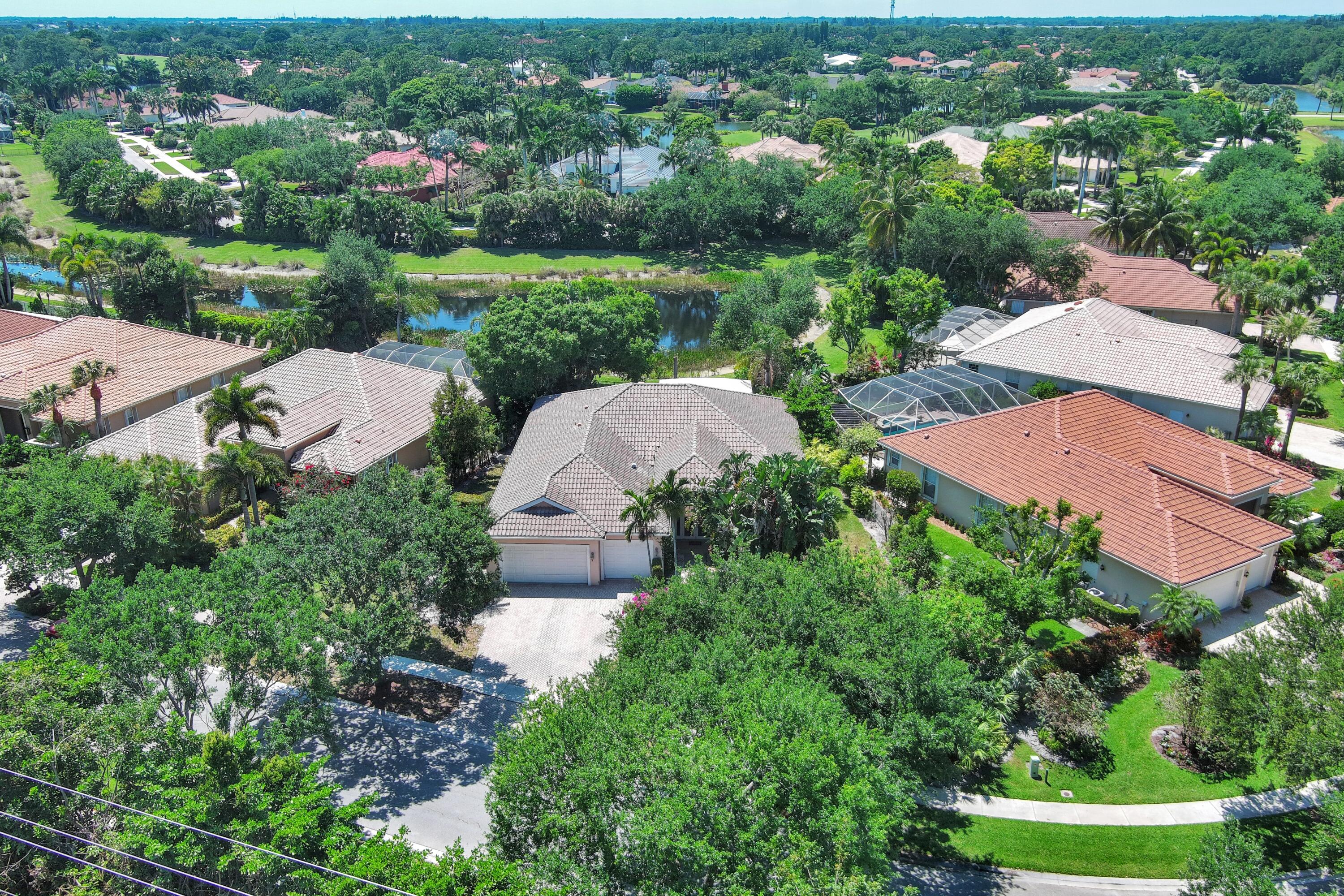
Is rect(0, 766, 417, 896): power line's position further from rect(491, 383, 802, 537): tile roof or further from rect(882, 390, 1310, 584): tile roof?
rect(882, 390, 1310, 584): tile roof

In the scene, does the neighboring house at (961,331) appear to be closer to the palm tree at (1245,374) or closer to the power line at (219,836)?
the palm tree at (1245,374)

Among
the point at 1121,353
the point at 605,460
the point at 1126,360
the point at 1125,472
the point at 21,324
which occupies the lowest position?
the point at 605,460

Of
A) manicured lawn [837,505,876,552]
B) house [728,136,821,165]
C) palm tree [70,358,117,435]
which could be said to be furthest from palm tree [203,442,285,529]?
house [728,136,821,165]

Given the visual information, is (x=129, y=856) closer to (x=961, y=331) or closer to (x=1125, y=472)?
(x=1125, y=472)

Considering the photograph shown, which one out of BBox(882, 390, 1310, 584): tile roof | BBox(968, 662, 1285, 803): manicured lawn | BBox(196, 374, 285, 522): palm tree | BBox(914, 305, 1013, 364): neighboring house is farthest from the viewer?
BBox(914, 305, 1013, 364): neighboring house

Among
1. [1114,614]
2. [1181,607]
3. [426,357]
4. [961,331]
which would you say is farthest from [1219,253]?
[426,357]

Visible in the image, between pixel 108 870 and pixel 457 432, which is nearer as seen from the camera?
pixel 108 870

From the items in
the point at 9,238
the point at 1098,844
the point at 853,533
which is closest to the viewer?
the point at 1098,844

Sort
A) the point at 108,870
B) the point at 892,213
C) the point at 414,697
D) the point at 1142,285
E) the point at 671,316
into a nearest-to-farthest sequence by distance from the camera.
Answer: the point at 108,870 < the point at 414,697 < the point at 1142,285 < the point at 892,213 < the point at 671,316
